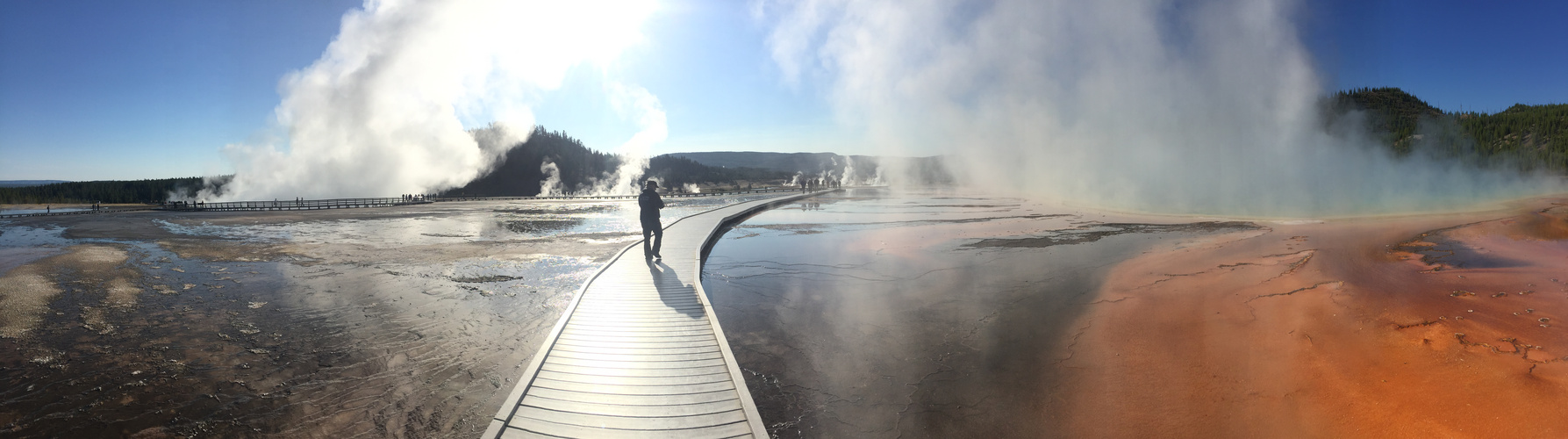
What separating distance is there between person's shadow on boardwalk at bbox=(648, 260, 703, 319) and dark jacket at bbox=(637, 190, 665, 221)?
78 centimetres

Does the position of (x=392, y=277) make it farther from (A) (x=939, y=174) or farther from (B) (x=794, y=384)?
(A) (x=939, y=174)

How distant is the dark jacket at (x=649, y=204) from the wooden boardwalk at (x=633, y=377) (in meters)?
2.46

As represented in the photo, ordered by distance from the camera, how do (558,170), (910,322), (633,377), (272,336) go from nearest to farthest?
(633,377)
(272,336)
(910,322)
(558,170)

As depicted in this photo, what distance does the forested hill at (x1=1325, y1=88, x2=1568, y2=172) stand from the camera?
46.0 m

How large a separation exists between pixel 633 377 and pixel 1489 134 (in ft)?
272

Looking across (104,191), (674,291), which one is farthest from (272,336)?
(104,191)

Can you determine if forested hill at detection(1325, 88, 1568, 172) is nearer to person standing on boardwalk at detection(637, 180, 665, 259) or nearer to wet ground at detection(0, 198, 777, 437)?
person standing on boardwalk at detection(637, 180, 665, 259)

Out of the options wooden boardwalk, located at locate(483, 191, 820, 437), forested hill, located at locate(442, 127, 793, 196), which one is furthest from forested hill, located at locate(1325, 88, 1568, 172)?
forested hill, located at locate(442, 127, 793, 196)

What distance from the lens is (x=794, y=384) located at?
6.12 meters

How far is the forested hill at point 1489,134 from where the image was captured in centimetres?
4597

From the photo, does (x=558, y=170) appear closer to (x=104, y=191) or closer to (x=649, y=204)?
(x=104, y=191)

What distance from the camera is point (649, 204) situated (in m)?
10.4

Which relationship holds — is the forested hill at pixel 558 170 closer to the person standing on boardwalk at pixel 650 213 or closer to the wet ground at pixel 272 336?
the wet ground at pixel 272 336

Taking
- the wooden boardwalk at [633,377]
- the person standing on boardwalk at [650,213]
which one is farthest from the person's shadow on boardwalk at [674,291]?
the person standing on boardwalk at [650,213]
